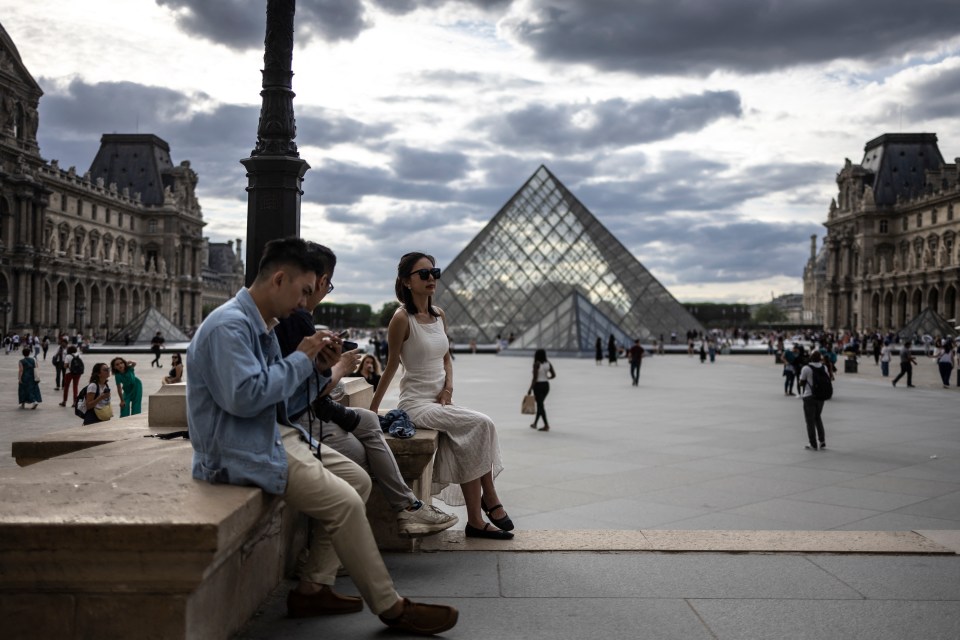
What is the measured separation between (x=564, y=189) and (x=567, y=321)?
549 inches

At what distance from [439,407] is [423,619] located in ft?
4.72

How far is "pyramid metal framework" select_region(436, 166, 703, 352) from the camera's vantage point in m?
45.3

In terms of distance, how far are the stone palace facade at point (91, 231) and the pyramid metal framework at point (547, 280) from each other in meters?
27.4

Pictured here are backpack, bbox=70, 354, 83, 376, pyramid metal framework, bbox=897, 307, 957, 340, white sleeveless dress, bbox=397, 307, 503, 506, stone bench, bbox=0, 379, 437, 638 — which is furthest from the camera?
pyramid metal framework, bbox=897, 307, 957, 340

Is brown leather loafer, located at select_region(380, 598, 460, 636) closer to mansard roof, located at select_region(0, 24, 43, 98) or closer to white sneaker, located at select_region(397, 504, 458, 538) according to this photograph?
white sneaker, located at select_region(397, 504, 458, 538)

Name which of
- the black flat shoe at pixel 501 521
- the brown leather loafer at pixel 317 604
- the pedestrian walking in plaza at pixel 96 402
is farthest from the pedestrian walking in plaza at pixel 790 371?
the brown leather loafer at pixel 317 604

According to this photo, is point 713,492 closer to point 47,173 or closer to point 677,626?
point 677,626

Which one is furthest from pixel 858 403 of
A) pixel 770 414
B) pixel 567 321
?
pixel 567 321

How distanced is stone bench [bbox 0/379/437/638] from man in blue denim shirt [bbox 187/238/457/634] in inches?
4.5

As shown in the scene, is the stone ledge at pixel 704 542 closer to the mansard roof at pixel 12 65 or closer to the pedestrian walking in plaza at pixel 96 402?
the pedestrian walking in plaza at pixel 96 402

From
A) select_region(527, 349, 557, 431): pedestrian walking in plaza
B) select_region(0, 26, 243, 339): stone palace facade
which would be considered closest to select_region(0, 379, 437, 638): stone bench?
select_region(527, 349, 557, 431): pedestrian walking in plaza

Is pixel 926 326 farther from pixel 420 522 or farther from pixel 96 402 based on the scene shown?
pixel 420 522

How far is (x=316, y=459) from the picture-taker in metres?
2.95

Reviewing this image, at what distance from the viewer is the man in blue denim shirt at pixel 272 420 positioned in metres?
2.67
